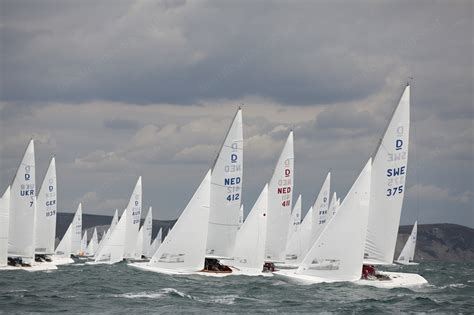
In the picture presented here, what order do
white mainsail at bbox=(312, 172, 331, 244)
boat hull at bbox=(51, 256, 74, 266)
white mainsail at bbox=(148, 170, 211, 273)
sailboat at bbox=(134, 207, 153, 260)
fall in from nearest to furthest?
white mainsail at bbox=(148, 170, 211, 273), white mainsail at bbox=(312, 172, 331, 244), boat hull at bbox=(51, 256, 74, 266), sailboat at bbox=(134, 207, 153, 260)

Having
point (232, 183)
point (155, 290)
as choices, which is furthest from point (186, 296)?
point (232, 183)

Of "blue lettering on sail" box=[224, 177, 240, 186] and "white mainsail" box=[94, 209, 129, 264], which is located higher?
"blue lettering on sail" box=[224, 177, 240, 186]

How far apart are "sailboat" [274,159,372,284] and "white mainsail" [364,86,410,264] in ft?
4.33

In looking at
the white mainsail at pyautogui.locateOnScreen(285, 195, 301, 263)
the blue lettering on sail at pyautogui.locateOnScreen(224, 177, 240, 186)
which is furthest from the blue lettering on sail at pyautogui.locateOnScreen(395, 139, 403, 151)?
the white mainsail at pyautogui.locateOnScreen(285, 195, 301, 263)

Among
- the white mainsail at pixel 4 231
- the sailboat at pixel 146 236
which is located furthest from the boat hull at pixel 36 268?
the sailboat at pixel 146 236

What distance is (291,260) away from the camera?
236 ft

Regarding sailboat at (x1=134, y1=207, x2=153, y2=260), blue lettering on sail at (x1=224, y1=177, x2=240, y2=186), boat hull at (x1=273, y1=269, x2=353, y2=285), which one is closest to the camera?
boat hull at (x1=273, y1=269, x2=353, y2=285)

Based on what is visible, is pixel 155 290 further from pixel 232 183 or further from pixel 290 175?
pixel 290 175

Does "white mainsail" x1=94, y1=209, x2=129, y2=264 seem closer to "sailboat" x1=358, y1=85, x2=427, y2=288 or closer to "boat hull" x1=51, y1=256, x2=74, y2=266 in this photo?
"boat hull" x1=51, y1=256, x2=74, y2=266

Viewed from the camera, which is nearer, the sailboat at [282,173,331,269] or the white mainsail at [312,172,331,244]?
the sailboat at [282,173,331,269]

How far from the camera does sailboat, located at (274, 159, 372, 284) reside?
42.1 m

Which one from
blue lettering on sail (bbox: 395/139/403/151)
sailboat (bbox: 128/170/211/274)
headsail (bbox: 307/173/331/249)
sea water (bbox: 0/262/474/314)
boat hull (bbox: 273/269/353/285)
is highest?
blue lettering on sail (bbox: 395/139/403/151)

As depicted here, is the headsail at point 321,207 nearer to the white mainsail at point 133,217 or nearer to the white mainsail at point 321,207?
the white mainsail at point 321,207

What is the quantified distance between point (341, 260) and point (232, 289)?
545cm
